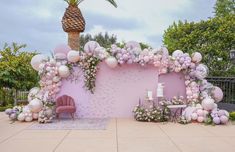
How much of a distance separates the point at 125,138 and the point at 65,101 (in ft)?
11.2

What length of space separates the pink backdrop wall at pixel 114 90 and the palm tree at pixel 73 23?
293 cm

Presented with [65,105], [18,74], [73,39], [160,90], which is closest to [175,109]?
[160,90]

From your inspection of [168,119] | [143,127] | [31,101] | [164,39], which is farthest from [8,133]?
[164,39]

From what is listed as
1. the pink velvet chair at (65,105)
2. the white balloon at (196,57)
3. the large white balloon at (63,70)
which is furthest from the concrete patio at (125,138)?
the white balloon at (196,57)

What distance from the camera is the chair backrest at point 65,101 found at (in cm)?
988

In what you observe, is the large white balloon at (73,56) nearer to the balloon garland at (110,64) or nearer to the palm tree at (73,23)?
the balloon garland at (110,64)

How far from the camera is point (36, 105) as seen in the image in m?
9.25

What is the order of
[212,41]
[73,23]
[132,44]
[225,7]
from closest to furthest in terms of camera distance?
[132,44]
[73,23]
[212,41]
[225,7]

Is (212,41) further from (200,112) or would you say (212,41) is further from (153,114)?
(153,114)

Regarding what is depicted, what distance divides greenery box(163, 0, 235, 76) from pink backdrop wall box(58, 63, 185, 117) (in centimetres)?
489

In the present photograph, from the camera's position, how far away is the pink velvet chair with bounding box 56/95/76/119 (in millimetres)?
9562

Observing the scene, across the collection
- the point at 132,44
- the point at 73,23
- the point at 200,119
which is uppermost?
the point at 73,23

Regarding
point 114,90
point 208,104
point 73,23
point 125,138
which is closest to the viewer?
point 125,138

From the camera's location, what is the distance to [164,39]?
1711cm
